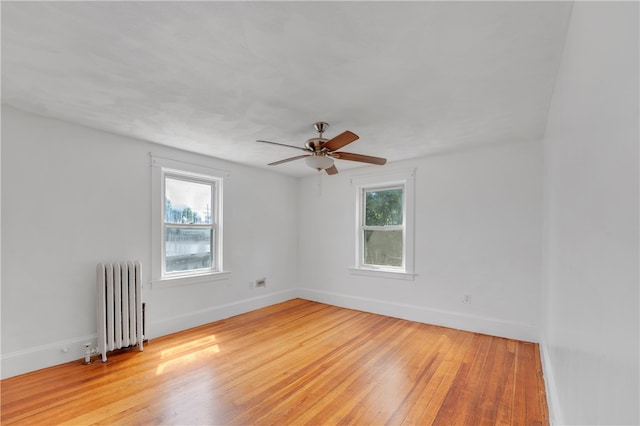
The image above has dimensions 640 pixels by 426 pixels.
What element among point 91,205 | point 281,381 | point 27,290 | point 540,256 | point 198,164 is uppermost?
point 198,164

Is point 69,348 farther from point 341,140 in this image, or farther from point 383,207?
point 383,207

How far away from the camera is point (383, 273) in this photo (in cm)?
456

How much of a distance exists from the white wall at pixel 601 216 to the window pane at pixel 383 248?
9.60 ft

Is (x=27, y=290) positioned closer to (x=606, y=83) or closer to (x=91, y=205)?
(x=91, y=205)

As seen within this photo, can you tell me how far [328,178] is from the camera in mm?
5277

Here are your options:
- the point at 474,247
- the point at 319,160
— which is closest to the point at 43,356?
the point at 319,160

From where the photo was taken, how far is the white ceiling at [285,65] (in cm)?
144

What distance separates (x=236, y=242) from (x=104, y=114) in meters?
2.42

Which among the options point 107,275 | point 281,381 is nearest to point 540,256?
point 281,381

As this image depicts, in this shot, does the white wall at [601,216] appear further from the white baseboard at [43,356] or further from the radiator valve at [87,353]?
the white baseboard at [43,356]

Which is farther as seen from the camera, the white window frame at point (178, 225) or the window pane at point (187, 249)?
the window pane at point (187, 249)

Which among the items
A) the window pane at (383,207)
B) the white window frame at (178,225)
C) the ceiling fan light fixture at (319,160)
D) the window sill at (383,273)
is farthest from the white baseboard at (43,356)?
the window pane at (383,207)

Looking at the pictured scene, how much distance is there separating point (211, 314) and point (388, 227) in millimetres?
2914

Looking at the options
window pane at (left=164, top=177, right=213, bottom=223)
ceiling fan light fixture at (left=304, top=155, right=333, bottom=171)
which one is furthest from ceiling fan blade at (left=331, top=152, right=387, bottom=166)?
window pane at (left=164, top=177, right=213, bottom=223)
